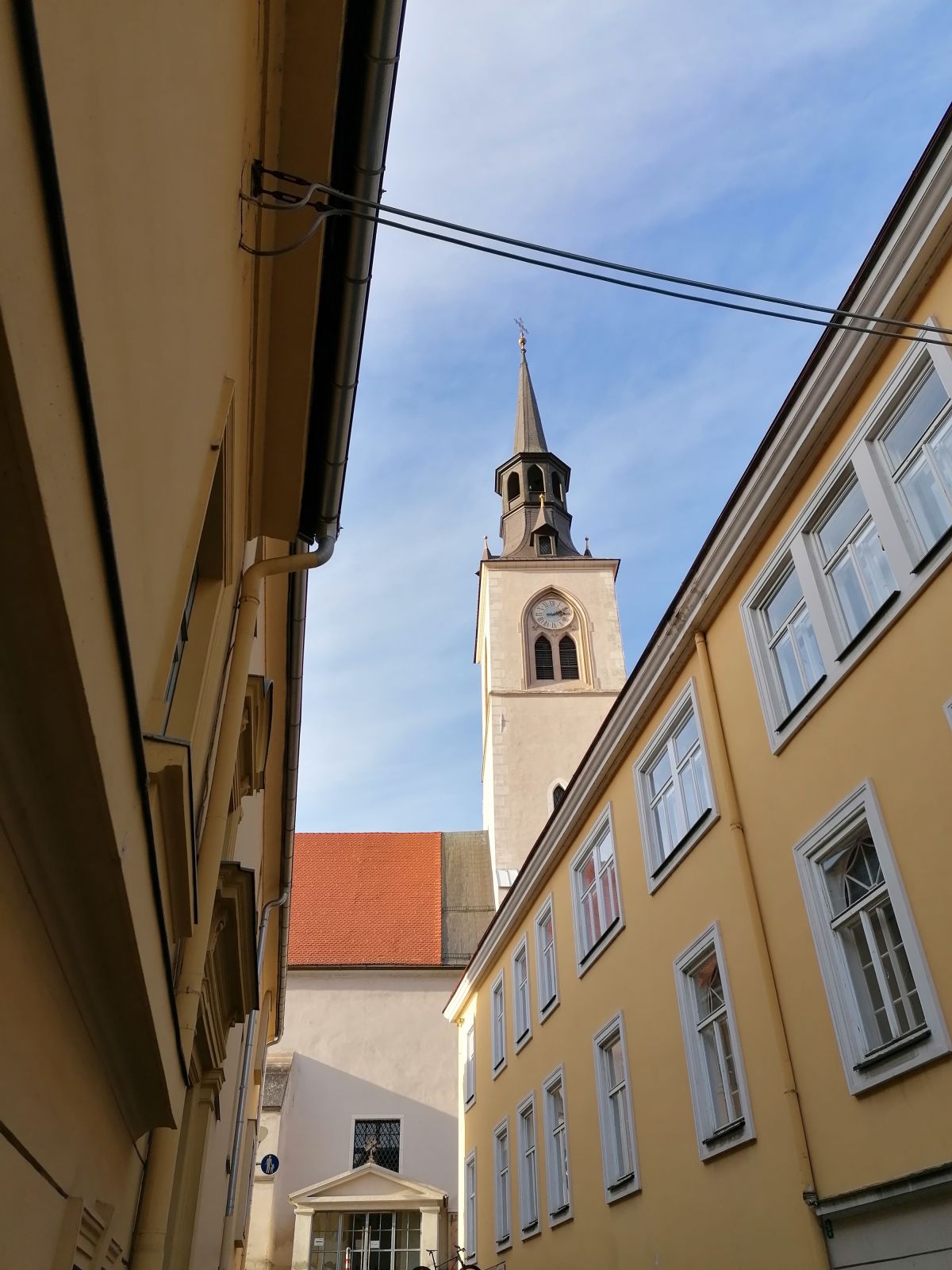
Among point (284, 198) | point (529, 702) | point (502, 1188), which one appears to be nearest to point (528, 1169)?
point (502, 1188)

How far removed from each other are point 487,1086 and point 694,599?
1344cm

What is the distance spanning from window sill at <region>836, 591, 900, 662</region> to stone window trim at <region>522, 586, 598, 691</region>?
26.9 metres

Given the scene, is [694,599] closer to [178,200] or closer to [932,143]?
[932,143]

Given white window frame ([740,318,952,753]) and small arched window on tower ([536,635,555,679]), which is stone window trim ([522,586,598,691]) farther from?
white window frame ([740,318,952,753])

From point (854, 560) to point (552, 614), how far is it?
29.3 m

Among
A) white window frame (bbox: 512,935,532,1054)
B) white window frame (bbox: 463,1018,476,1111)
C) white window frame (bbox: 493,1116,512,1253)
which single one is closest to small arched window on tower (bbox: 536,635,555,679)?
white window frame (bbox: 463,1018,476,1111)

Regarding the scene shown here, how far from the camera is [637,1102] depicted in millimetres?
11453

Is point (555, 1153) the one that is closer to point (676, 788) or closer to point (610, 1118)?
point (610, 1118)

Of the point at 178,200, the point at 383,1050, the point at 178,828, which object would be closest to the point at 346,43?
the point at 178,200

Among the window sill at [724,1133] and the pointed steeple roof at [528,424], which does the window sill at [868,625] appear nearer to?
the window sill at [724,1133]

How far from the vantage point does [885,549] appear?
24.7ft

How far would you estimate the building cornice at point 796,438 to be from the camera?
6863mm

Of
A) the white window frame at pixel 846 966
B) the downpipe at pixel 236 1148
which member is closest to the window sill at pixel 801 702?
the white window frame at pixel 846 966

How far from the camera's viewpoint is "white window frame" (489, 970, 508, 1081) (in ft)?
63.6
